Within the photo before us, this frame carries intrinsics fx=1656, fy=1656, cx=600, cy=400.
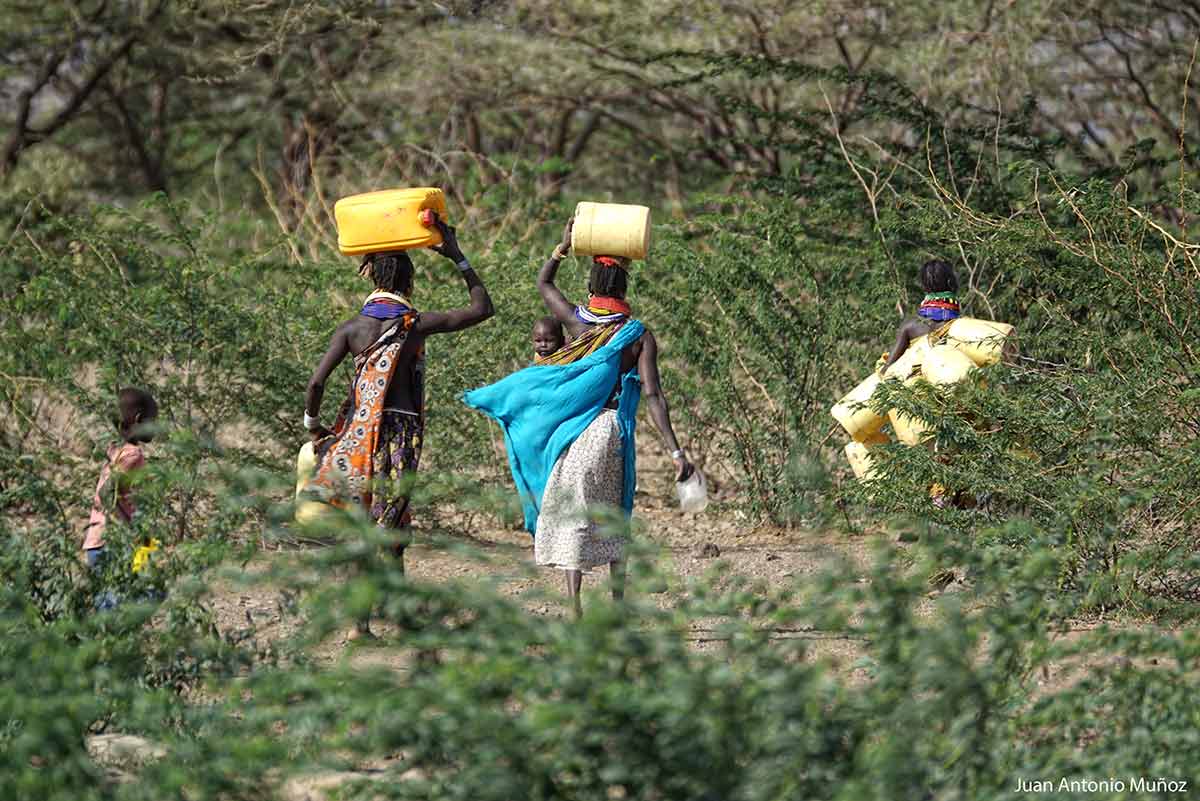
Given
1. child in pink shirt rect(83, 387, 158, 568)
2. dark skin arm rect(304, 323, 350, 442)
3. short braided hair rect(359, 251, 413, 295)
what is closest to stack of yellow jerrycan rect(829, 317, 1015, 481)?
short braided hair rect(359, 251, 413, 295)

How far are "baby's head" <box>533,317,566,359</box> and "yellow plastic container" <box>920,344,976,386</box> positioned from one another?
59.6 inches

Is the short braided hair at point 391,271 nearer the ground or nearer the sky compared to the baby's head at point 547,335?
nearer the sky

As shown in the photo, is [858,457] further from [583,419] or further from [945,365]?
[583,419]

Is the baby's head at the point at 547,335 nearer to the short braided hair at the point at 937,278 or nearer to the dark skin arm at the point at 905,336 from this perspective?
the dark skin arm at the point at 905,336

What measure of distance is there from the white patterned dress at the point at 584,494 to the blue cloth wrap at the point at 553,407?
0.13 feet

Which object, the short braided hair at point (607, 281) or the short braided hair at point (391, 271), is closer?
the short braided hair at point (391, 271)

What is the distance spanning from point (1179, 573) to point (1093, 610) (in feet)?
1.19

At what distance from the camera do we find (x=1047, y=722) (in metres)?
3.82

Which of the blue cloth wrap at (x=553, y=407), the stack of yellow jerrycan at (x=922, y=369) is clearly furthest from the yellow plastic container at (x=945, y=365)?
the blue cloth wrap at (x=553, y=407)

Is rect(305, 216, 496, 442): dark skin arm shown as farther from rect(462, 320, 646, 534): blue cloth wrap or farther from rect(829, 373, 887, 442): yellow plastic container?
rect(829, 373, 887, 442): yellow plastic container

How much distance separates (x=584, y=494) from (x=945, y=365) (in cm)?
170

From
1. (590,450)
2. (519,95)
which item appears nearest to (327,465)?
(590,450)

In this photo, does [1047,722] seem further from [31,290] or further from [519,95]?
[519,95]

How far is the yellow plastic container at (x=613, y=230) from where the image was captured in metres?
6.23
